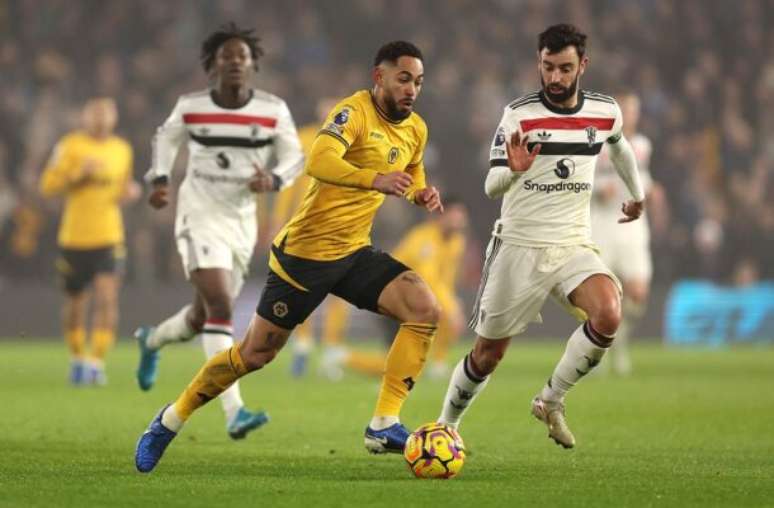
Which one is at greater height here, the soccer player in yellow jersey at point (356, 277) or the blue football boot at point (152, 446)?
the soccer player in yellow jersey at point (356, 277)

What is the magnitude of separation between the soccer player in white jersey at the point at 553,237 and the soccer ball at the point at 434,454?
925mm

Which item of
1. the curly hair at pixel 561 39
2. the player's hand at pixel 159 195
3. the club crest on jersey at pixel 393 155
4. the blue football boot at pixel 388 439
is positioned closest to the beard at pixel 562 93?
the curly hair at pixel 561 39

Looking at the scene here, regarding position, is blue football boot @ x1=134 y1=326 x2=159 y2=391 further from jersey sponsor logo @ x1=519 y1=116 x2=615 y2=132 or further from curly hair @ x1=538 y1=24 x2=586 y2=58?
curly hair @ x1=538 y1=24 x2=586 y2=58

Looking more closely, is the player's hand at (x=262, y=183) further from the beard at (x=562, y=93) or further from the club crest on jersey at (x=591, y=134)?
the club crest on jersey at (x=591, y=134)

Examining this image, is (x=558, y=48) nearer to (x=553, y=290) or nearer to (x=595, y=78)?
(x=553, y=290)

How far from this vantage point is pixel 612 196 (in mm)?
14750

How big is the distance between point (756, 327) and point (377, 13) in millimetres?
7130

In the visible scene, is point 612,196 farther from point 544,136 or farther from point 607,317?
point 607,317

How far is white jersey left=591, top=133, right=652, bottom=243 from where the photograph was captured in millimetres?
14648

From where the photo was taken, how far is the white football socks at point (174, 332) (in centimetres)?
1065

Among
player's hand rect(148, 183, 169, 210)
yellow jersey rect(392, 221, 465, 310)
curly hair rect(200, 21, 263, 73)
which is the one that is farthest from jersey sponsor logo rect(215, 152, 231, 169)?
yellow jersey rect(392, 221, 465, 310)

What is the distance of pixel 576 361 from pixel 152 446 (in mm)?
2166

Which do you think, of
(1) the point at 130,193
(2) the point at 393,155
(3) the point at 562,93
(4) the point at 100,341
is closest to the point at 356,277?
(2) the point at 393,155

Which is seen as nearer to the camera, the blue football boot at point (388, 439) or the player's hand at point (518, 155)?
the player's hand at point (518, 155)
